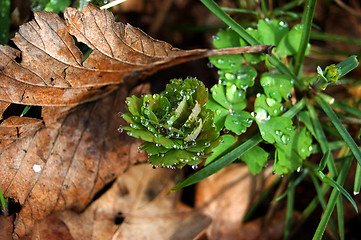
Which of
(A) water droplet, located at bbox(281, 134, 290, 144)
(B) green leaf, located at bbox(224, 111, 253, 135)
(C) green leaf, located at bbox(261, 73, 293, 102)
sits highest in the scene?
(C) green leaf, located at bbox(261, 73, 293, 102)

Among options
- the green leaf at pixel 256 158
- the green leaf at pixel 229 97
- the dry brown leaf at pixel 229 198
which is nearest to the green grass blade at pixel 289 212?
the dry brown leaf at pixel 229 198

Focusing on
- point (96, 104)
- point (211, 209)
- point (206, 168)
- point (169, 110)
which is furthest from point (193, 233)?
point (96, 104)

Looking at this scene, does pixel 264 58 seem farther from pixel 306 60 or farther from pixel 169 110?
pixel 306 60

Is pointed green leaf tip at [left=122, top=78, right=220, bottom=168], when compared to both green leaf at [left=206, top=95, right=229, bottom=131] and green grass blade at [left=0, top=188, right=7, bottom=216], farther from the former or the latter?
green grass blade at [left=0, top=188, right=7, bottom=216]

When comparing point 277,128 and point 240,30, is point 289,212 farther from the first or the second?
point 240,30

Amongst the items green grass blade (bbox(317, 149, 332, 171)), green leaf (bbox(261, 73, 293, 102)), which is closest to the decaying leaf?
green leaf (bbox(261, 73, 293, 102))
